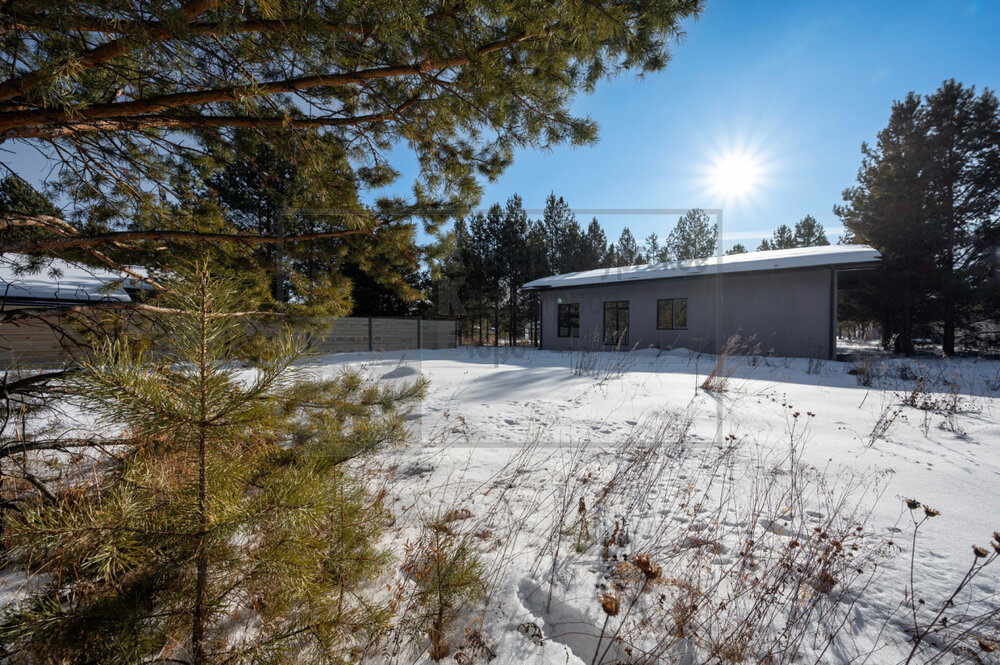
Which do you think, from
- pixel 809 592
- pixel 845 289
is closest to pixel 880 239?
pixel 845 289

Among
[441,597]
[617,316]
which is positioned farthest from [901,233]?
[441,597]

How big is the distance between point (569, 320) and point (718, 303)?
5793 millimetres

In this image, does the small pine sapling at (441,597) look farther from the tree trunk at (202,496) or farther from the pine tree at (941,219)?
the pine tree at (941,219)

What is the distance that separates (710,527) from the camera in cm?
225

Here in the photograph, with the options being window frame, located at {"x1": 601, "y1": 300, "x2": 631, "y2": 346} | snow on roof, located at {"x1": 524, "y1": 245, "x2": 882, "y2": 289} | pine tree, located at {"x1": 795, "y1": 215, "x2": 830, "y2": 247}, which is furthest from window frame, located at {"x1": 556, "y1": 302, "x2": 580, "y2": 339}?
pine tree, located at {"x1": 795, "y1": 215, "x2": 830, "y2": 247}

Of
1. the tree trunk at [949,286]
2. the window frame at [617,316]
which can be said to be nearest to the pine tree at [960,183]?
the tree trunk at [949,286]

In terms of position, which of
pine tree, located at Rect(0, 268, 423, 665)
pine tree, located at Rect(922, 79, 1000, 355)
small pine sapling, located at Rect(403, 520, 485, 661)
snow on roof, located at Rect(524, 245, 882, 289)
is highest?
pine tree, located at Rect(922, 79, 1000, 355)

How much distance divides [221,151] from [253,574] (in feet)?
9.70

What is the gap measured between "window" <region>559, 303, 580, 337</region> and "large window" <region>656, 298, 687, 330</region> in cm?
337

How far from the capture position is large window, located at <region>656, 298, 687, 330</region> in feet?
43.9

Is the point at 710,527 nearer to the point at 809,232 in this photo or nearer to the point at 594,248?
the point at 594,248

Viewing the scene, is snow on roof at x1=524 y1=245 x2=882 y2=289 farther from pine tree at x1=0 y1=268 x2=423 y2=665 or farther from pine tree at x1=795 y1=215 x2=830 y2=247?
pine tree at x1=795 y1=215 x2=830 y2=247

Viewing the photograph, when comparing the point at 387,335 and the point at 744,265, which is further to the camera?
the point at 387,335

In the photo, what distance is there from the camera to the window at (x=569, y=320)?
15.9 metres
